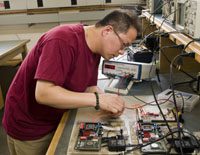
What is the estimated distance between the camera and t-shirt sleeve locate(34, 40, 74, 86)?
102 cm

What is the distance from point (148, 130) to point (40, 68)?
0.47 metres

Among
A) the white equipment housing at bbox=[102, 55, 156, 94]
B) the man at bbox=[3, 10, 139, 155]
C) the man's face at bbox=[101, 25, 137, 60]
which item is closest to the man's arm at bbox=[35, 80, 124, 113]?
the man at bbox=[3, 10, 139, 155]

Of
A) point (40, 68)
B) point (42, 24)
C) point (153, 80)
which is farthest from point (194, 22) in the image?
point (42, 24)

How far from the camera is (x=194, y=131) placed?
42.7 inches

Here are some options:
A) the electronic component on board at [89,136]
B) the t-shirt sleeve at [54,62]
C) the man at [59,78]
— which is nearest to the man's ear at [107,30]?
the man at [59,78]

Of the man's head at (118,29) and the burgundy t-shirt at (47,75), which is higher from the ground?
the man's head at (118,29)

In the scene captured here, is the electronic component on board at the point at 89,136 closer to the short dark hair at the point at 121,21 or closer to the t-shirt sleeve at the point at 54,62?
the t-shirt sleeve at the point at 54,62

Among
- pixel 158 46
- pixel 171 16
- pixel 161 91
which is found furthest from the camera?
pixel 158 46

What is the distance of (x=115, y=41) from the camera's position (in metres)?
1.16

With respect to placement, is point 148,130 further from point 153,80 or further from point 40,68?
point 153,80

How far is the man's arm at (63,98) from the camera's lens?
40.6 inches

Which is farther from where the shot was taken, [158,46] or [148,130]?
[158,46]

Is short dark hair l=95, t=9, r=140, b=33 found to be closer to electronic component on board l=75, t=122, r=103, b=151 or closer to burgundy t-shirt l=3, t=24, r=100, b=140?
burgundy t-shirt l=3, t=24, r=100, b=140

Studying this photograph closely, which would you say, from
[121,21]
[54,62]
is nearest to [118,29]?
[121,21]
